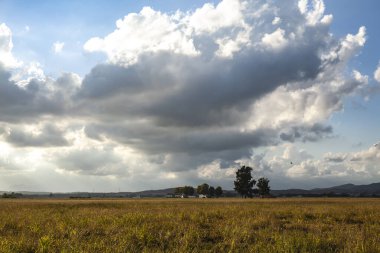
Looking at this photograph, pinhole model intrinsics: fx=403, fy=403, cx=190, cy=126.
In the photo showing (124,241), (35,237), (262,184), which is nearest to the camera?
(124,241)

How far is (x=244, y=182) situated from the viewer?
557 feet

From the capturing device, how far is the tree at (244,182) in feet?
557

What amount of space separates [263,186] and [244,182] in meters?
15.5

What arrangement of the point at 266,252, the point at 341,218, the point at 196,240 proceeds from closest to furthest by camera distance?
the point at 266,252 → the point at 196,240 → the point at 341,218

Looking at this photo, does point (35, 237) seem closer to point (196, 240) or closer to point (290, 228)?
point (196, 240)

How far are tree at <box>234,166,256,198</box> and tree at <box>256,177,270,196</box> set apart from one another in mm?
10116

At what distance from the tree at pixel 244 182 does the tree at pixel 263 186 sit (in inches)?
398

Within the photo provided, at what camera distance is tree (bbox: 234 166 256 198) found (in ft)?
557

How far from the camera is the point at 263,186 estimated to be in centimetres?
18088

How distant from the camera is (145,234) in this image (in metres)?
14.3

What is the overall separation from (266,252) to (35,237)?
8914 mm

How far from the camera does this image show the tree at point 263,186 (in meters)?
180

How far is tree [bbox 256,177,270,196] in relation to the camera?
180 meters

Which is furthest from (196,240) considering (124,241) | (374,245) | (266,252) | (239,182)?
(239,182)
